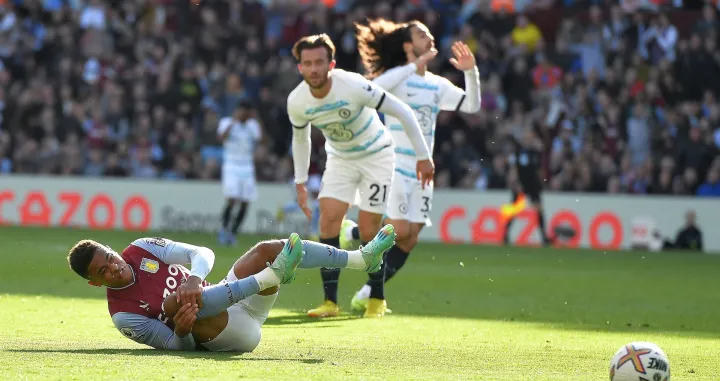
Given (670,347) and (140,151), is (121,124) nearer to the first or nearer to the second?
(140,151)

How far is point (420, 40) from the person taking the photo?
11.8 metres

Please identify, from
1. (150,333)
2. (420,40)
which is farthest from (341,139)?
(150,333)

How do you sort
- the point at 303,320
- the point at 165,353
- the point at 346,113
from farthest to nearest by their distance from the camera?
the point at 303,320, the point at 346,113, the point at 165,353

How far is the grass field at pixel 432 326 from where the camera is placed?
7.32 metres

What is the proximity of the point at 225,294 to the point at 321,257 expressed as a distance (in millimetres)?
742

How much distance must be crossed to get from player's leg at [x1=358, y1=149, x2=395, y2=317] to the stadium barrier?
36.4ft

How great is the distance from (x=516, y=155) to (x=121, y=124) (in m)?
8.42

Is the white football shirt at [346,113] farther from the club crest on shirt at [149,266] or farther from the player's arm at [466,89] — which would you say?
the club crest on shirt at [149,266]

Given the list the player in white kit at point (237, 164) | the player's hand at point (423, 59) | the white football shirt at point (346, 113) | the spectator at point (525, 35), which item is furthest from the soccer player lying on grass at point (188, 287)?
the spectator at point (525, 35)

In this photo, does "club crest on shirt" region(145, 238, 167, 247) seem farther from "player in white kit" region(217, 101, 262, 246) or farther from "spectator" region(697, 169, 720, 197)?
"spectator" region(697, 169, 720, 197)

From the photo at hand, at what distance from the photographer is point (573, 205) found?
22.8 meters

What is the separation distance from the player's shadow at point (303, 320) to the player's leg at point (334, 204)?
0.64 feet

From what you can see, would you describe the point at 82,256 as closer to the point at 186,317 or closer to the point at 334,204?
the point at 186,317

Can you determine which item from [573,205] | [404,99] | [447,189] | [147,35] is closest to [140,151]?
[147,35]
